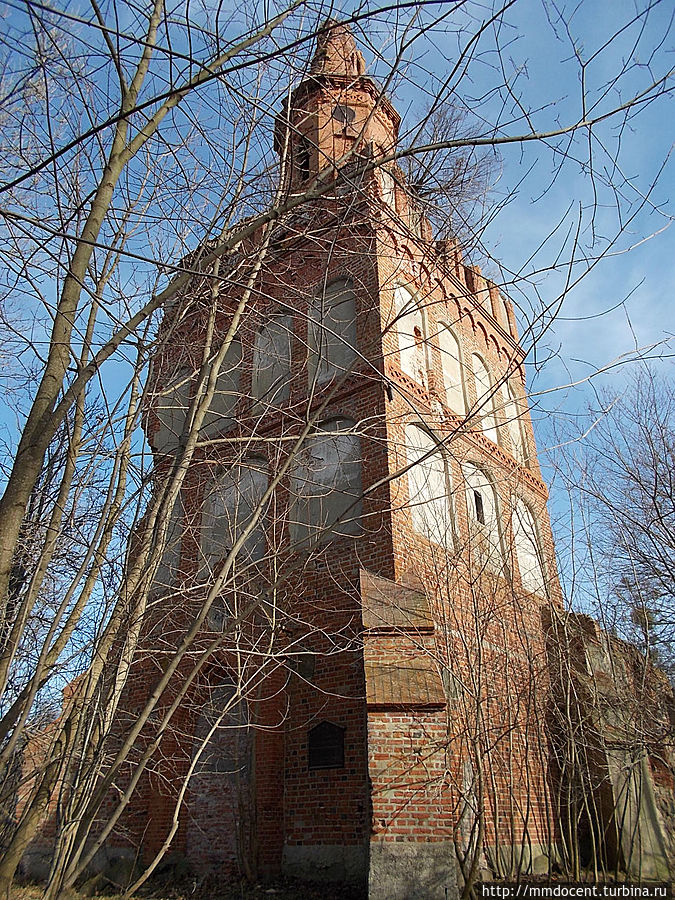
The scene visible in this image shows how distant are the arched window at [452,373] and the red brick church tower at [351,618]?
74 mm

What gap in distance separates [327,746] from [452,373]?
718 centimetres

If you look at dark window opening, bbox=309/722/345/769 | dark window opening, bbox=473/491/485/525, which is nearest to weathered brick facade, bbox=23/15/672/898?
dark window opening, bbox=309/722/345/769

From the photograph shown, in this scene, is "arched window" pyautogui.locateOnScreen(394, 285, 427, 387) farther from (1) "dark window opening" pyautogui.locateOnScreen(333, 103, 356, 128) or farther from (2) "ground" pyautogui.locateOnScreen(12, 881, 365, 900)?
(2) "ground" pyautogui.locateOnScreen(12, 881, 365, 900)

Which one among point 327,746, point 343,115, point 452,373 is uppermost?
point 452,373

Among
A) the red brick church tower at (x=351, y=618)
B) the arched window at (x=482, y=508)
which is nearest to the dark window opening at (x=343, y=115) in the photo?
the red brick church tower at (x=351, y=618)

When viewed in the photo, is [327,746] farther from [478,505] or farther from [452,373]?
Result: [452,373]

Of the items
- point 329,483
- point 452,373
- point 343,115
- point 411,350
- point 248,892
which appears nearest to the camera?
point 343,115

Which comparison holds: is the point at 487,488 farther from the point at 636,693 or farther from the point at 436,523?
the point at 636,693

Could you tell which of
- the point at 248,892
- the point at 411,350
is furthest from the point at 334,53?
the point at 248,892

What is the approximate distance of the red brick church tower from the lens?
18.2ft

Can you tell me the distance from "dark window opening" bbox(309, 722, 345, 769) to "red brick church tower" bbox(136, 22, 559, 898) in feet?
0.08

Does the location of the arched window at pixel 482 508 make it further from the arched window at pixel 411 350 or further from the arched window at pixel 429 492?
the arched window at pixel 411 350

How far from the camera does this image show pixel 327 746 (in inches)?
325

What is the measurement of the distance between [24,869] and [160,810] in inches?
96.7
